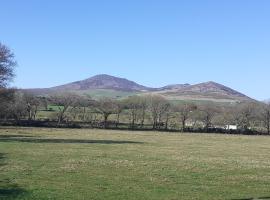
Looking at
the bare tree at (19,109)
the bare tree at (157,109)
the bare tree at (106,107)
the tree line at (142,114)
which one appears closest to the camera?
the bare tree at (19,109)

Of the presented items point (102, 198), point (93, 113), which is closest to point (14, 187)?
point (102, 198)

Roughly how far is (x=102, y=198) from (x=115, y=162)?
47.3 ft

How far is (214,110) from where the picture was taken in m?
168

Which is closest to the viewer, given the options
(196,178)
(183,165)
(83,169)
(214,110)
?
(196,178)

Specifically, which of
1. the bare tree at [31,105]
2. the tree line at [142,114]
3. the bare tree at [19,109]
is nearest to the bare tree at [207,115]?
the tree line at [142,114]

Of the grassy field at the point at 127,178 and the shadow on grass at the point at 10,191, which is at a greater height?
the grassy field at the point at 127,178

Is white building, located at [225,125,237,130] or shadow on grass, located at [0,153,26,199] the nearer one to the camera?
shadow on grass, located at [0,153,26,199]

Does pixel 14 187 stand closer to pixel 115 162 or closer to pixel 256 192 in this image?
pixel 256 192

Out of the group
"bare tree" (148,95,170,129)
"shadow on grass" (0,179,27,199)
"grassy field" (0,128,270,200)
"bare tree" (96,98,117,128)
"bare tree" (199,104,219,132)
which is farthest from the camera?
"bare tree" (96,98,117,128)

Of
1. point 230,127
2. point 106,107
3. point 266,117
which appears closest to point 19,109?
point 106,107

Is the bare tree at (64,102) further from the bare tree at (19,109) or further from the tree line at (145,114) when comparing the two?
the bare tree at (19,109)

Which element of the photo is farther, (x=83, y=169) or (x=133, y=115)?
(x=133, y=115)

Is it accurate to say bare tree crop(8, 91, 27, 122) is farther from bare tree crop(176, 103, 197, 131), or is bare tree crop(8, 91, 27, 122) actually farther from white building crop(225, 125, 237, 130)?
white building crop(225, 125, 237, 130)

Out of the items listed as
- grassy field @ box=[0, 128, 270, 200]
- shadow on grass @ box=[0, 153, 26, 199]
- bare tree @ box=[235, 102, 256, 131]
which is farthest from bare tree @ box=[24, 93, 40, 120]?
shadow on grass @ box=[0, 153, 26, 199]
